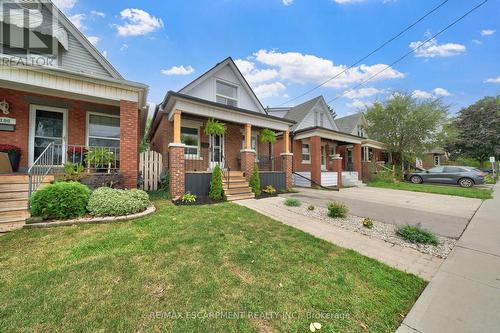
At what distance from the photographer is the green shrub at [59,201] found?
4375mm

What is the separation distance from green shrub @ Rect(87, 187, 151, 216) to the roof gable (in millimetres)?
7036

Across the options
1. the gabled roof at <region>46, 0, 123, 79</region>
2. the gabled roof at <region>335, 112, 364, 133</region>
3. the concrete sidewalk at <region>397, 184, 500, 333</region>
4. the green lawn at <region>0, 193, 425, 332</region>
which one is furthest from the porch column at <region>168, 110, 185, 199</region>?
the gabled roof at <region>335, 112, 364, 133</region>

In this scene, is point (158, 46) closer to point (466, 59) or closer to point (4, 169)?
point (4, 169)

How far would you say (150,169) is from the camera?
334 inches

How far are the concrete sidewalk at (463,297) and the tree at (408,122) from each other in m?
18.1

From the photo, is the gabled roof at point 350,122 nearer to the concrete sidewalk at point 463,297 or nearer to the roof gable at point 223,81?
the roof gable at point 223,81

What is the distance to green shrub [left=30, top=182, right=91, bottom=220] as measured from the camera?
14.4 feet

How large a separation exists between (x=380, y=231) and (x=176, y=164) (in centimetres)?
666

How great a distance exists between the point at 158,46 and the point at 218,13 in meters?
4.18

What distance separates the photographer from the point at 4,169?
20.1 feet

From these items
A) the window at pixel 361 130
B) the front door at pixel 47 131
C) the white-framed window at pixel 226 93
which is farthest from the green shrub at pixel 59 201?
the window at pixel 361 130

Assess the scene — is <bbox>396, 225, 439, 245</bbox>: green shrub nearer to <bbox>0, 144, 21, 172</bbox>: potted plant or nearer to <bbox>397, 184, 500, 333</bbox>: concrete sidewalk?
<bbox>397, 184, 500, 333</bbox>: concrete sidewalk

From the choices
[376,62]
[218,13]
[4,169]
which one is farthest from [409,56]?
[4,169]

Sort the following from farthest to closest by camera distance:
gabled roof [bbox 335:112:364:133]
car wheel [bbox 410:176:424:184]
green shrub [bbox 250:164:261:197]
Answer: gabled roof [bbox 335:112:364:133]
car wheel [bbox 410:176:424:184]
green shrub [bbox 250:164:261:197]
